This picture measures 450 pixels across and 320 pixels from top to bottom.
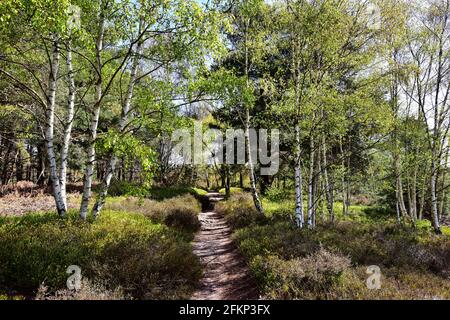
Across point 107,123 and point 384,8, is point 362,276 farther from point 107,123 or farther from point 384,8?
point 107,123

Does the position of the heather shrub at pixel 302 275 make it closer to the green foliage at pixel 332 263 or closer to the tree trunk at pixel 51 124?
the green foliage at pixel 332 263

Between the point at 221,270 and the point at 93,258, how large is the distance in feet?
13.1

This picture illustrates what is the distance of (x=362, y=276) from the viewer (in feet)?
20.9

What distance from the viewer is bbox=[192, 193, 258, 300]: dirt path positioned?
7038mm

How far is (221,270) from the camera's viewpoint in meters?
8.84

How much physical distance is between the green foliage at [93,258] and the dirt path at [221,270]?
0.56m

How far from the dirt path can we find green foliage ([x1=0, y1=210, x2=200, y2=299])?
0.56 meters

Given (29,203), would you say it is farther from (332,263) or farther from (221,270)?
(332,263)

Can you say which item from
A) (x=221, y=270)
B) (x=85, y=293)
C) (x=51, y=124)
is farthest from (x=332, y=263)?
(x=51, y=124)

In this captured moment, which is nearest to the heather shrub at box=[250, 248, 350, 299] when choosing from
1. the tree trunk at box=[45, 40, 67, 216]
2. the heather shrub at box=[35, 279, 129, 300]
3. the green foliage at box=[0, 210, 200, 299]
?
the green foliage at box=[0, 210, 200, 299]

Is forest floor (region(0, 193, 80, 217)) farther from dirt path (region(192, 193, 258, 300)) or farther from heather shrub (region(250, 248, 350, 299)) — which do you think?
heather shrub (region(250, 248, 350, 299))

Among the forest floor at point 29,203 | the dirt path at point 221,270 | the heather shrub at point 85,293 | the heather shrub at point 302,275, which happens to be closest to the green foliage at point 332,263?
the heather shrub at point 302,275
